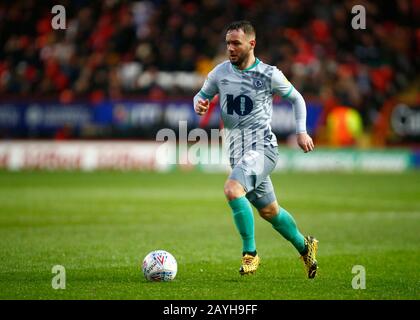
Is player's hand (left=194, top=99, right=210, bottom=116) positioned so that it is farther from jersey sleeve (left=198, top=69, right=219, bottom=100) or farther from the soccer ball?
the soccer ball

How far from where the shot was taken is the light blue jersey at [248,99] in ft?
28.5

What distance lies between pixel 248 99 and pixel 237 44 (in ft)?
1.84

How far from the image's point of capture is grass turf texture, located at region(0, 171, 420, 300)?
798 cm

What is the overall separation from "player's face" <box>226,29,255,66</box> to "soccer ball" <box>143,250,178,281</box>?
6.70ft

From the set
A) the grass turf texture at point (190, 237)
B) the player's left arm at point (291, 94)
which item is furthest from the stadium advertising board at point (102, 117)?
the player's left arm at point (291, 94)

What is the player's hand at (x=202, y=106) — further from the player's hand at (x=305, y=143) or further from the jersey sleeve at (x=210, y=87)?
the player's hand at (x=305, y=143)

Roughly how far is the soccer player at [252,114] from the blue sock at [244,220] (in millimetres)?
22

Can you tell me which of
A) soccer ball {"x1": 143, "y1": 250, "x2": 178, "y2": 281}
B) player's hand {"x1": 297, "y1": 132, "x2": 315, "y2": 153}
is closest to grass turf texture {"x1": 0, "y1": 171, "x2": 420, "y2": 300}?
soccer ball {"x1": 143, "y1": 250, "x2": 178, "y2": 281}

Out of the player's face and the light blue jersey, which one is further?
the light blue jersey

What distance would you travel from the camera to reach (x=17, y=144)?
953 inches

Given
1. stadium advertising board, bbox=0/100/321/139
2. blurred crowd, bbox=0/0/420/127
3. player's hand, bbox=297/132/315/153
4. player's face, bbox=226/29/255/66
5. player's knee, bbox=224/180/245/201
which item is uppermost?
blurred crowd, bbox=0/0/420/127

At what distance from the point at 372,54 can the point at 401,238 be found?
16.0 meters

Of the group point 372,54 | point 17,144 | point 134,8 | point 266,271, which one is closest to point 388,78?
point 372,54

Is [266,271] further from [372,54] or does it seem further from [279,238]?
[372,54]
